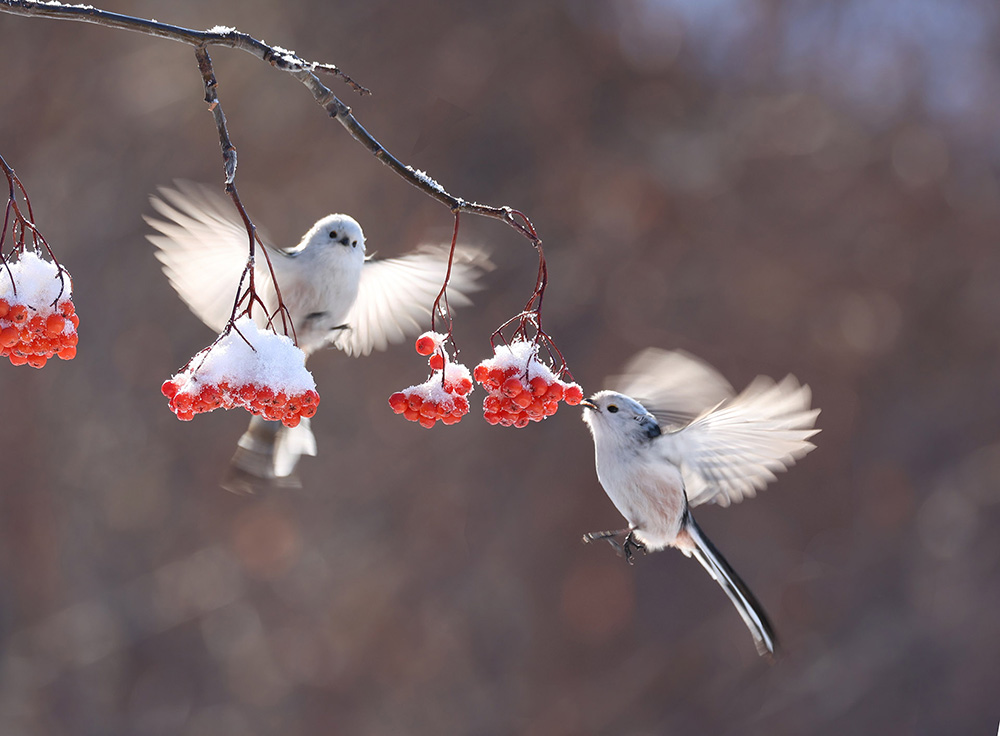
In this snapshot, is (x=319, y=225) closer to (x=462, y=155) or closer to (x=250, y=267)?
(x=250, y=267)

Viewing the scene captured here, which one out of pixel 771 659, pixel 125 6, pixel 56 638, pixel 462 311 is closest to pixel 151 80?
pixel 125 6

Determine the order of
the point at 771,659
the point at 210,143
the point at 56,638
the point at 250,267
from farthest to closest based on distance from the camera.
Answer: the point at 210,143, the point at 56,638, the point at 771,659, the point at 250,267

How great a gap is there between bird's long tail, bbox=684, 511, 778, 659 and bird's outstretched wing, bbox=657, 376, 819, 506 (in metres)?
0.18

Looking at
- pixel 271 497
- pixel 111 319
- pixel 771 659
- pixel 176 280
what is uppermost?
pixel 111 319

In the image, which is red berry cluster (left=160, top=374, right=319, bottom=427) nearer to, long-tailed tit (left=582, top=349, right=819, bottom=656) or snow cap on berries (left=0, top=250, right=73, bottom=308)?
snow cap on berries (left=0, top=250, right=73, bottom=308)

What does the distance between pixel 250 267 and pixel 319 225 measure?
1.14 metres

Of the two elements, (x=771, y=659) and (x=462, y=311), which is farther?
(x=462, y=311)

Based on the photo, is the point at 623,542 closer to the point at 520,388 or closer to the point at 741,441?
the point at 741,441

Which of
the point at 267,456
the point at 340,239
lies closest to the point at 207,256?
the point at 340,239

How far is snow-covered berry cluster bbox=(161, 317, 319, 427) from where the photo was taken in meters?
1.12

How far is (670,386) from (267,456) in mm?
992

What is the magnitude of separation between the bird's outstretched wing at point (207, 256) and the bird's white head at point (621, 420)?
842mm

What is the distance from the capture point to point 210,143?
6.64 meters

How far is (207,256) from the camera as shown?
2.02 m
